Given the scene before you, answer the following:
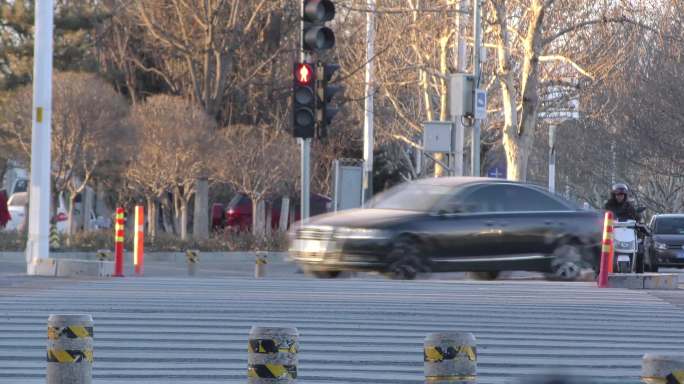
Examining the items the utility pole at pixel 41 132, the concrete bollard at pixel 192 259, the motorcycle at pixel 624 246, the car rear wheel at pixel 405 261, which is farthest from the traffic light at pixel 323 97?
the concrete bollard at pixel 192 259

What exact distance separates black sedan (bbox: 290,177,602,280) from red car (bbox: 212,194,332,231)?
69.7ft

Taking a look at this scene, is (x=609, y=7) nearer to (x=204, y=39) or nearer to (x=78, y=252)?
(x=204, y=39)

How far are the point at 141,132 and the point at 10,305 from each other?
23205 mm

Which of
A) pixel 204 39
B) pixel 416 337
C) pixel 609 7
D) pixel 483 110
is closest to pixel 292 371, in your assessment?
pixel 416 337

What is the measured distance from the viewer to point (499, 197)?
811 inches

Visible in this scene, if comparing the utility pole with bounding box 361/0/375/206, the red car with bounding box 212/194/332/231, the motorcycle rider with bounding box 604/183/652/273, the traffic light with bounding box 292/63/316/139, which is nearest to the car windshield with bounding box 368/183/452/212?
the traffic light with bounding box 292/63/316/139

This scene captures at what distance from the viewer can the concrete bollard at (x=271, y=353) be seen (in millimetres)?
7113

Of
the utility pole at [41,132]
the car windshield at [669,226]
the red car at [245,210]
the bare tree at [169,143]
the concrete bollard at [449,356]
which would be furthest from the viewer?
the red car at [245,210]

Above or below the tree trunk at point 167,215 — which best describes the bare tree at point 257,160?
above

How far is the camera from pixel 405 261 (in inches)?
769

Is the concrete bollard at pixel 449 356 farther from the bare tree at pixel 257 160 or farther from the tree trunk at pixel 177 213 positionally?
the tree trunk at pixel 177 213

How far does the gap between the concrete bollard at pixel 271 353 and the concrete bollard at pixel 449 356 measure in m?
0.64

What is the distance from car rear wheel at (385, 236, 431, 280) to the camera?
19344 mm

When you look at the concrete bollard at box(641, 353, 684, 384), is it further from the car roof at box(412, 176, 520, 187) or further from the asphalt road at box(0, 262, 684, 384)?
the car roof at box(412, 176, 520, 187)
